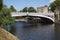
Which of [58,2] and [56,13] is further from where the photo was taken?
[56,13]

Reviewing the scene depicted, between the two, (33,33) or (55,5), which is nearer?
(33,33)

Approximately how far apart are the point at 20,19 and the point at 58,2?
1577 inches

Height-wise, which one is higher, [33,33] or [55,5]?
[55,5]

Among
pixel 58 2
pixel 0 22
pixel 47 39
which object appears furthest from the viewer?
pixel 58 2

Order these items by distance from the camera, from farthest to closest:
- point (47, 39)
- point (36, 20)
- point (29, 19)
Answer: point (29, 19), point (36, 20), point (47, 39)

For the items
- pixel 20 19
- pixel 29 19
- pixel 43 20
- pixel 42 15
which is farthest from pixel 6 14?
pixel 20 19

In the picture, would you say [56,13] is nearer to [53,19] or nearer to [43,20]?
[53,19]

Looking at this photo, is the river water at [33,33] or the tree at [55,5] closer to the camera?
the river water at [33,33]

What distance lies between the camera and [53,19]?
78.6 meters

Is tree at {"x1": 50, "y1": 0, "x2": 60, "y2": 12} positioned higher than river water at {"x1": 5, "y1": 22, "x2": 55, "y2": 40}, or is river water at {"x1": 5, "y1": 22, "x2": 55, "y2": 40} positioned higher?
tree at {"x1": 50, "y1": 0, "x2": 60, "y2": 12}

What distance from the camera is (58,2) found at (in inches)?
2881

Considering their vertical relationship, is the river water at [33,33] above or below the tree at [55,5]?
below

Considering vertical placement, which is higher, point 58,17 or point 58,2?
point 58,2

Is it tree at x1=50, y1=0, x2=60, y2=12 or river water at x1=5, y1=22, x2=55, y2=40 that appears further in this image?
tree at x1=50, y1=0, x2=60, y2=12
